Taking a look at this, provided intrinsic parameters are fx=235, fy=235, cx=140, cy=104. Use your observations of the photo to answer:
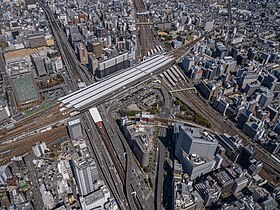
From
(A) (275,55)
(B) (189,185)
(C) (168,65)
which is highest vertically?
(A) (275,55)

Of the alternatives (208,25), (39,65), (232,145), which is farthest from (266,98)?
(39,65)

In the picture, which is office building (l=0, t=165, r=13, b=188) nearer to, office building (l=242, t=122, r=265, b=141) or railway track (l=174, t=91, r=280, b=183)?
railway track (l=174, t=91, r=280, b=183)

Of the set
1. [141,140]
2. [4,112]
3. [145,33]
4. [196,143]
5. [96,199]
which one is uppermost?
[145,33]

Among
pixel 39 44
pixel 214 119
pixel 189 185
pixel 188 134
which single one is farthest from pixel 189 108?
pixel 39 44

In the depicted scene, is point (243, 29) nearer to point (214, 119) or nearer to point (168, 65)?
point (168, 65)

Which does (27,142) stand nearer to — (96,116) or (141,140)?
(96,116)

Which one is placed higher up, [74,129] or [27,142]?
[74,129]

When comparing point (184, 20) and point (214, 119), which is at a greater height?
point (184, 20)

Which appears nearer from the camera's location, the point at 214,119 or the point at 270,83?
the point at 214,119

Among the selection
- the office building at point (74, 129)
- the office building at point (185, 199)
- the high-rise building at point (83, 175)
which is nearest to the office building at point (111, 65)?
the office building at point (74, 129)

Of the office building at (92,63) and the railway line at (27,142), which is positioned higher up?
the office building at (92,63)

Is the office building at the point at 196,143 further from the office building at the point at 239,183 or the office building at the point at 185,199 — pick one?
the office building at the point at 185,199
